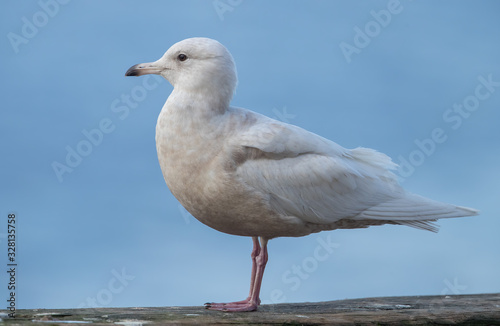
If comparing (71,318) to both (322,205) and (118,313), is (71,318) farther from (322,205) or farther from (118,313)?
(322,205)

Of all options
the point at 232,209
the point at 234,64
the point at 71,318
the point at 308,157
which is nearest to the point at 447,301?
the point at 308,157

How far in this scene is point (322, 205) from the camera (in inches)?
244

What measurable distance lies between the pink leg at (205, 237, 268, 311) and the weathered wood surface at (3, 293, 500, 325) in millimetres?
116

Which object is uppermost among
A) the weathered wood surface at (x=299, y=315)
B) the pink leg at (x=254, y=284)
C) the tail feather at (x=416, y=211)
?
the tail feather at (x=416, y=211)

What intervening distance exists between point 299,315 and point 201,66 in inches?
94.3

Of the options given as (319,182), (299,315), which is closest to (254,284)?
(299,315)

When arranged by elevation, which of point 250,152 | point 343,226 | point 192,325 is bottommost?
point 192,325

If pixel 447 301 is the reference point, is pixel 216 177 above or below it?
above

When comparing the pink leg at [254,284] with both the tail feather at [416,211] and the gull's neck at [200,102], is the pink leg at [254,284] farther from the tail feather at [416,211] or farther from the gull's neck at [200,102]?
the gull's neck at [200,102]

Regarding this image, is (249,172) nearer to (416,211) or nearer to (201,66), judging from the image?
(201,66)

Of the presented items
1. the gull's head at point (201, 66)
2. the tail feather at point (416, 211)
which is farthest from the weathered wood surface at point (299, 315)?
the gull's head at point (201, 66)

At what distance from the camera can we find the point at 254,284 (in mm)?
6297

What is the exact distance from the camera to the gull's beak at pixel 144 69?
20.9ft

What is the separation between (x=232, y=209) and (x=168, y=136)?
88 cm
